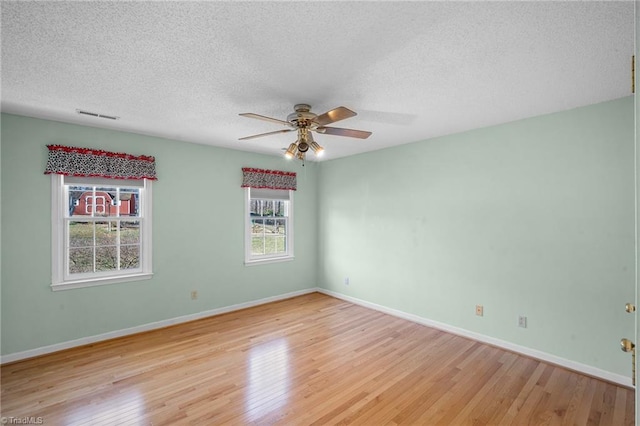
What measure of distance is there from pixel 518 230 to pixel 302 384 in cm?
275

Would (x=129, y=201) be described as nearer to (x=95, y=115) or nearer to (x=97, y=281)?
(x=97, y=281)

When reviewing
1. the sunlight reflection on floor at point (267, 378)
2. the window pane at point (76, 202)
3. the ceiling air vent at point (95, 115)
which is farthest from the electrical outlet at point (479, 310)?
the window pane at point (76, 202)

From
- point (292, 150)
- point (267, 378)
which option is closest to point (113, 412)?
point (267, 378)

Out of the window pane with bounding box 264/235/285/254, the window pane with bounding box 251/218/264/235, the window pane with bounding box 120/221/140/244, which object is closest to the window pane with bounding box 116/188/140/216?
the window pane with bounding box 120/221/140/244

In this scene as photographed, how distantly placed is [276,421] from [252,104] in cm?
264

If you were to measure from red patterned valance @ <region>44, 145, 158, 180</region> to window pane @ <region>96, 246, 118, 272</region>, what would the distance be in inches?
35.5

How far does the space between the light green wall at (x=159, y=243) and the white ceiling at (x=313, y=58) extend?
549mm

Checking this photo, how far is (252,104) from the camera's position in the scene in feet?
9.13

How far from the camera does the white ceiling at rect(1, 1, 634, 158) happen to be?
5.04 ft

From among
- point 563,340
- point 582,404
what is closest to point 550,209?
point 563,340

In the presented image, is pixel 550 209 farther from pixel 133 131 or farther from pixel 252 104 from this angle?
pixel 133 131

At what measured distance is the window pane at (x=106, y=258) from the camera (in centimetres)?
358

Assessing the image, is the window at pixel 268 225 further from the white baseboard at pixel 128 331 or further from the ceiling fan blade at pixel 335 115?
the ceiling fan blade at pixel 335 115

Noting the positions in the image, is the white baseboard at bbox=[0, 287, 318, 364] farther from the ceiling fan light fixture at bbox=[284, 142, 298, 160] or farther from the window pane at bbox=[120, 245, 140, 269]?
the ceiling fan light fixture at bbox=[284, 142, 298, 160]
